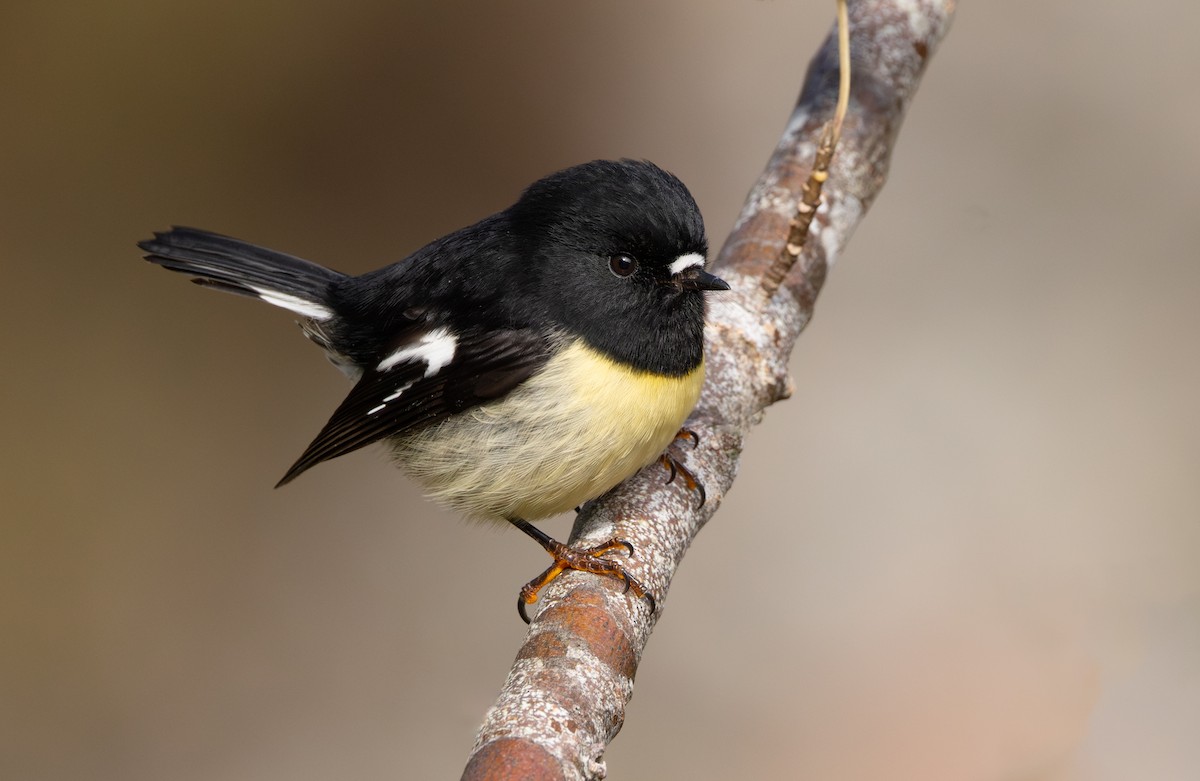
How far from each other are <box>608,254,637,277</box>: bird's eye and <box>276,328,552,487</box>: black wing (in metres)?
0.23

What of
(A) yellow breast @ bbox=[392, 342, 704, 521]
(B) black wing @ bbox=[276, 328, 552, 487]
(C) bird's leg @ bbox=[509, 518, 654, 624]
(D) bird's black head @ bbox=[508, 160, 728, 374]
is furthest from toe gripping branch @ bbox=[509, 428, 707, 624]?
(B) black wing @ bbox=[276, 328, 552, 487]

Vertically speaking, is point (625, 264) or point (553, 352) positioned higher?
point (625, 264)

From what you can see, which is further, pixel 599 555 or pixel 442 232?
pixel 442 232

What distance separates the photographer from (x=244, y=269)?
308cm

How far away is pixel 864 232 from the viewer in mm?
5246

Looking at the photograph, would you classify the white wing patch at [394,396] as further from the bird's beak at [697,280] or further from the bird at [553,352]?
the bird's beak at [697,280]

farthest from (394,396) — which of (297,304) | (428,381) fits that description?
(297,304)

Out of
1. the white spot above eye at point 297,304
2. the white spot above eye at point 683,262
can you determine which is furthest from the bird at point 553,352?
the white spot above eye at point 297,304

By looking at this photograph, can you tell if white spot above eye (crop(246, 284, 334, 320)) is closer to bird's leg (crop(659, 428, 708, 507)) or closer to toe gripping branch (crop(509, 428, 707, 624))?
toe gripping branch (crop(509, 428, 707, 624))

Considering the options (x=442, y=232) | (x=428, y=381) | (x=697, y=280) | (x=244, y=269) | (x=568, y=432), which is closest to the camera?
(x=568, y=432)

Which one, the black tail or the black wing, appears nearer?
the black wing

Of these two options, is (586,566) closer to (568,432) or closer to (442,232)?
(568,432)

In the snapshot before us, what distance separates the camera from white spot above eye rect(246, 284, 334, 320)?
3098mm

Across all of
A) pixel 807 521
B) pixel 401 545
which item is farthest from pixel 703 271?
pixel 401 545
